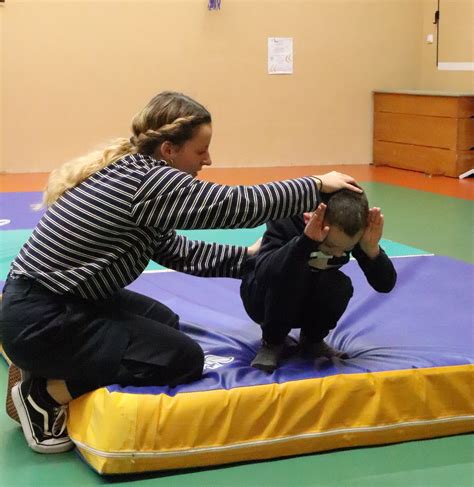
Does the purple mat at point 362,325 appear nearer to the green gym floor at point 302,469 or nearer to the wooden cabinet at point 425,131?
the green gym floor at point 302,469

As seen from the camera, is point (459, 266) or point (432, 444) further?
point (459, 266)

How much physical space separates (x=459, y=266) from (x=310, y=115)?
5.61 meters

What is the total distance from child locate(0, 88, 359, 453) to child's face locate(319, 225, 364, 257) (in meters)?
0.10

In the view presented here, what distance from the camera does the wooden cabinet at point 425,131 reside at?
7.66 m

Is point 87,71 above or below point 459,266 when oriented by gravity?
above

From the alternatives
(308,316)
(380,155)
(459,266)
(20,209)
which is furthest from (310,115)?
(308,316)

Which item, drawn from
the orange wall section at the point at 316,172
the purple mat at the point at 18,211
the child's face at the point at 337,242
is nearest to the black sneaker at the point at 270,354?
the child's face at the point at 337,242

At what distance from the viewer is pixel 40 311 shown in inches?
81.9

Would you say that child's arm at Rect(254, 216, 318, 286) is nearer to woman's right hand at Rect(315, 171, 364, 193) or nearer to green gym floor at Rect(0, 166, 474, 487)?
woman's right hand at Rect(315, 171, 364, 193)

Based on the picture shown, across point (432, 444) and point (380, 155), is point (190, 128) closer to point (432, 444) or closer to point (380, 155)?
A: point (432, 444)

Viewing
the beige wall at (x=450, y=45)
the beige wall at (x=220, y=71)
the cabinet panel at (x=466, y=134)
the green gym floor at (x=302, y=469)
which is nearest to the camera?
the green gym floor at (x=302, y=469)

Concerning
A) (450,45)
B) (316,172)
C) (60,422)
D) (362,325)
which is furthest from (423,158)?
(60,422)

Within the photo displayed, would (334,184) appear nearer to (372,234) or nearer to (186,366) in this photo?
(372,234)

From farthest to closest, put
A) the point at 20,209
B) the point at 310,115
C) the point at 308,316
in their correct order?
the point at 310,115 → the point at 20,209 → the point at 308,316
